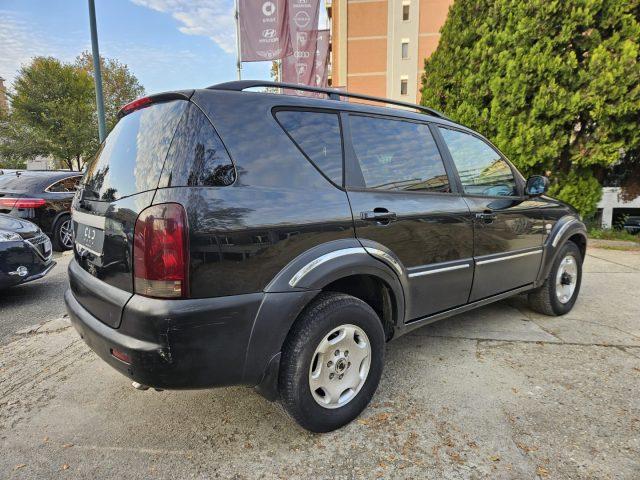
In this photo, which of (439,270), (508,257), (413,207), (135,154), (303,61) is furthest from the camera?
(303,61)

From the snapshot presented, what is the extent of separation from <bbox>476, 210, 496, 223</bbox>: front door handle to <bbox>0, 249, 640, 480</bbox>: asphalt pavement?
106 centimetres

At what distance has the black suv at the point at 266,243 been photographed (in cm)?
178

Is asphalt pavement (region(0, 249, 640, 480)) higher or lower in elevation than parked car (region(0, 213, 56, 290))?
lower

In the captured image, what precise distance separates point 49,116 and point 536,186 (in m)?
25.3

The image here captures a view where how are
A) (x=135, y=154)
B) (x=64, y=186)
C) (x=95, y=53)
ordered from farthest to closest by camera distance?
(x=95, y=53) < (x=64, y=186) < (x=135, y=154)

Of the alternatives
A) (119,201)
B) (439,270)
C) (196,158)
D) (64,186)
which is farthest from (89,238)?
(64,186)

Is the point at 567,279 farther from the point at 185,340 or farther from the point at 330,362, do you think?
the point at 185,340

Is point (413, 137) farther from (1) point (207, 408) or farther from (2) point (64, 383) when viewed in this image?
(2) point (64, 383)

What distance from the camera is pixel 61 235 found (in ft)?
24.1

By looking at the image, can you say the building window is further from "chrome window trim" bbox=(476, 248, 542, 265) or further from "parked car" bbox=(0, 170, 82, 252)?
"chrome window trim" bbox=(476, 248, 542, 265)

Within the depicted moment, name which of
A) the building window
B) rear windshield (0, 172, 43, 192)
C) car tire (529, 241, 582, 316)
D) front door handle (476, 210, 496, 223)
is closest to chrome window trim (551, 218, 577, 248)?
car tire (529, 241, 582, 316)

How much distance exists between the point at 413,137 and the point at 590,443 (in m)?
2.08

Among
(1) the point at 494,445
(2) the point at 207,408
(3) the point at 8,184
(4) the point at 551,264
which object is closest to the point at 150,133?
(2) the point at 207,408

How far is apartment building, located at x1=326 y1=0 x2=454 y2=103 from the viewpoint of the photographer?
34781mm
